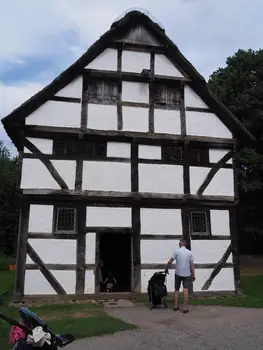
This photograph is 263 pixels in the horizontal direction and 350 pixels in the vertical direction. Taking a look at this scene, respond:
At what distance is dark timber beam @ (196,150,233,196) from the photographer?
1446cm

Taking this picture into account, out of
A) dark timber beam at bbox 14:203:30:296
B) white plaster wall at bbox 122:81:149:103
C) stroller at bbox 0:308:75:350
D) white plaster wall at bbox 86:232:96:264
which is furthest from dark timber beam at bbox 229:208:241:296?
stroller at bbox 0:308:75:350

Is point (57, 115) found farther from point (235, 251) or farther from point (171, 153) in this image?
point (235, 251)

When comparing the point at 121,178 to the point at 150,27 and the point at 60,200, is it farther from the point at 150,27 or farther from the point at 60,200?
the point at 150,27

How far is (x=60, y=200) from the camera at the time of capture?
13359 millimetres

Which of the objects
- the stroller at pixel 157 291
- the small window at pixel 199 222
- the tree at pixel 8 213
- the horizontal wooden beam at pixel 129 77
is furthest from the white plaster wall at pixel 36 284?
the tree at pixel 8 213

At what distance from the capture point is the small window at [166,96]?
15.0 meters

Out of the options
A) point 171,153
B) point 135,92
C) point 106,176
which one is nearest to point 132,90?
point 135,92

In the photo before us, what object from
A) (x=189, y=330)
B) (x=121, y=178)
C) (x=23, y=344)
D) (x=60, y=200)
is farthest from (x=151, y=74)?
(x=23, y=344)

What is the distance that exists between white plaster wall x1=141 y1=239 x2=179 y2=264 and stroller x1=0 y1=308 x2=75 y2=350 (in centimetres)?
802

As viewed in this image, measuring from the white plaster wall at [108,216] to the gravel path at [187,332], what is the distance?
3.50 m

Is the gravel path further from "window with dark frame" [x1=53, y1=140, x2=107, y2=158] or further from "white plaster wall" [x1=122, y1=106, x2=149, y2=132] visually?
"white plaster wall" [x1=122, y1=106, x2=149, y2=132]

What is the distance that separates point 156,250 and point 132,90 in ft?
18.9

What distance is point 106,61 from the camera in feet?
48.2

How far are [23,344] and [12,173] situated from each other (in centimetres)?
3610
